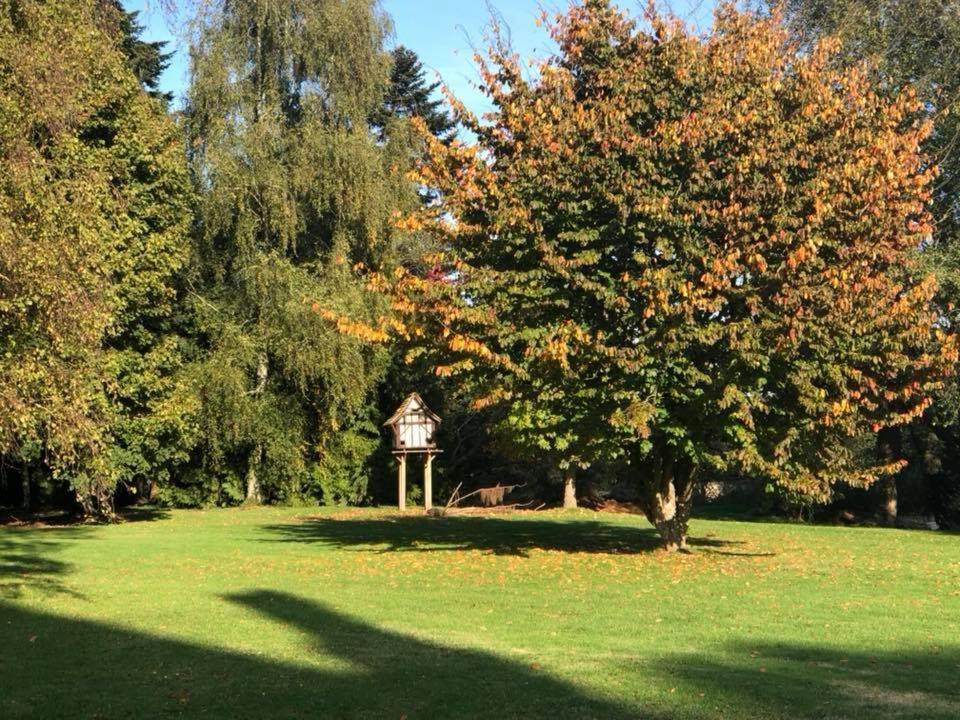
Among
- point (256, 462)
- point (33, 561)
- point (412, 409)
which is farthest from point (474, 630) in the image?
point (256, 462)

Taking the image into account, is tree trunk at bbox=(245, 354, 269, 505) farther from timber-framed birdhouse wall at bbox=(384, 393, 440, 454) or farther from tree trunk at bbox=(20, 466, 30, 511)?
tree trunk at bbox=(20, 466, 30, 511)

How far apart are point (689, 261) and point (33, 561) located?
42.5 feet

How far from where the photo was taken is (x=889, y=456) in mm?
37000

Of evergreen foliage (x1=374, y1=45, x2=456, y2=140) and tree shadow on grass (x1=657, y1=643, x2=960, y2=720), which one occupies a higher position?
evergreen foliage (x1=374, y1=45, x2=456, y2=140)

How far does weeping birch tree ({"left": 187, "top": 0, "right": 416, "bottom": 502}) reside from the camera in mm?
32500

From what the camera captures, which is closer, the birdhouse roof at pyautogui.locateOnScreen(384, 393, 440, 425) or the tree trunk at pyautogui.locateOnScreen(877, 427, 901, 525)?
the birdhouse roof at pyautogui.locateOnScreen(384, 393, 440, 425)

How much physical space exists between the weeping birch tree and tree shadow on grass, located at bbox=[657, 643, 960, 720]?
2287 centimetres

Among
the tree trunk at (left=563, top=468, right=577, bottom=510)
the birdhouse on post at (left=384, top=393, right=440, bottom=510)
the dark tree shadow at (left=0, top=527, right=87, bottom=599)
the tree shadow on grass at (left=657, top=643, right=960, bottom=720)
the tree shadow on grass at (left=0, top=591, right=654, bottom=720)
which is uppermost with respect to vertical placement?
the birdhouse on post at (left=384, top=393, right=440, bottom=510)

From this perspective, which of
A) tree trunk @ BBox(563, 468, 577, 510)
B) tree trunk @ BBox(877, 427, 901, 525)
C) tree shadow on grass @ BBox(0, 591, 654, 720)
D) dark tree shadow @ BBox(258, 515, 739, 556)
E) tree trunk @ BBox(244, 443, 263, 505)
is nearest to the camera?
tree shadow on grass @ BBox(0, 591, 654, 720)

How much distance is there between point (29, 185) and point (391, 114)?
2692 cm

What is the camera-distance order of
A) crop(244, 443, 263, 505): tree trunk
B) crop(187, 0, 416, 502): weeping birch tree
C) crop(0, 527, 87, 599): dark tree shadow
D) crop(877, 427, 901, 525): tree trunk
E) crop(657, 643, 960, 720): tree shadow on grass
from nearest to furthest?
crop(657, 643, 960, 720): tree shadow on grass → crop(0, 527, 87, 599): dark tree shadow → crop(187, 0, 416, 502): weeping birch tree → crop(244, 443, 263, 505): tree trunk → crop(877, 427, 901, 525): tree trunk

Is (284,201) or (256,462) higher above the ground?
(284,201)

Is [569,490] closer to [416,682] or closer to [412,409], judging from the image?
[412,409]

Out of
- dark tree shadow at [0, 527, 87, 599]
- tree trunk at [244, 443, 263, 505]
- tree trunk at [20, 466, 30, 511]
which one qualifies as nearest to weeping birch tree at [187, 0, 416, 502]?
tree trunk at [244, 443, 263, 505]
